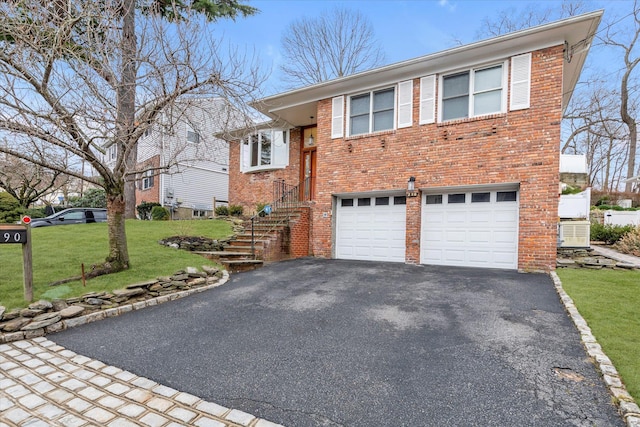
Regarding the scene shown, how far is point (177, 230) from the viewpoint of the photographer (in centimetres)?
1096

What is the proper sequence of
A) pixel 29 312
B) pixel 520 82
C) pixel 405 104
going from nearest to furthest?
pixel 29 312, pixel 520 82, pixel 405 104

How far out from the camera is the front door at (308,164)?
12.6m

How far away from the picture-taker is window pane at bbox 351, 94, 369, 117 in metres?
10.0

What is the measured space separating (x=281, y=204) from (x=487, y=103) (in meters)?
7.40

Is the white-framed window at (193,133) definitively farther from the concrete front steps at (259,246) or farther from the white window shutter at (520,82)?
the white window shutter at (520,82)

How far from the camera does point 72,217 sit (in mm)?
14445

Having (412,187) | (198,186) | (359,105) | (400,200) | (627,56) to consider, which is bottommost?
(400,200)

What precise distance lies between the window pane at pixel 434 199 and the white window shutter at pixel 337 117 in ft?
11.5

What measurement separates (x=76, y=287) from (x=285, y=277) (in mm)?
3995

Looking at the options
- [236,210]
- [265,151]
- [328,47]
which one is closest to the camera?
[265,151]

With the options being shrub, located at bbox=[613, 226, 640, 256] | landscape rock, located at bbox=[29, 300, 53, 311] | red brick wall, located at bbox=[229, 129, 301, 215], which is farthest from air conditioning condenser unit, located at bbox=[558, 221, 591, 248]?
landscape rock, located at bbox=[29, 300, 53, 311]

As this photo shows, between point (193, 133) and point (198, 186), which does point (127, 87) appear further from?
point (198, 186)

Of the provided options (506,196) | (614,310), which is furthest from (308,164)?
(614,310)

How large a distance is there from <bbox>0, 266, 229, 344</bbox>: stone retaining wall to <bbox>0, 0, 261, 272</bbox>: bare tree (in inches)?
51.6
